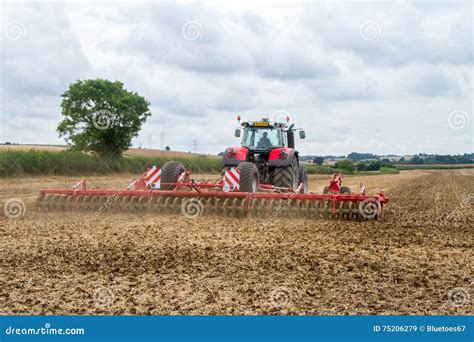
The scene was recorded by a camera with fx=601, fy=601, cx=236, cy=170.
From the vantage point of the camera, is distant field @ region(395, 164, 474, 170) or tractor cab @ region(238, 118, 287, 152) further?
distant field @ region(395, 164, 474, 170)

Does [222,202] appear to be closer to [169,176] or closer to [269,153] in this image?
[169,176]

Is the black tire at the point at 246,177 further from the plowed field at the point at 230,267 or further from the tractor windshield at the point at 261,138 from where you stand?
the tractor windshield at the point at 261,138

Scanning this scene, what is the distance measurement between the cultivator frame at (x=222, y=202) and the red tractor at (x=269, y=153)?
3.31 feet

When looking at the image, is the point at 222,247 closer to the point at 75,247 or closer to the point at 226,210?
the point at 75,247

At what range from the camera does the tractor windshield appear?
42.8ft

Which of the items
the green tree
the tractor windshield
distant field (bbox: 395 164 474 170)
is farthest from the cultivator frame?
distant field (bbox: 395 164 474 170)

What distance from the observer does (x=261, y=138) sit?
13133 millimetres

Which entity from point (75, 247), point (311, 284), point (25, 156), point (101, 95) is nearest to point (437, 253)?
point (311, 284)

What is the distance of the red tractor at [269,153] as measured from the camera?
40.7 ft

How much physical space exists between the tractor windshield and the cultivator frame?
5.75ft

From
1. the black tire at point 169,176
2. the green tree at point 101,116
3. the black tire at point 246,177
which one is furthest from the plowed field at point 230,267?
the green tree at point 101,116

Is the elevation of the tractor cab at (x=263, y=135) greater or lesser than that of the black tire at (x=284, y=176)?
greater

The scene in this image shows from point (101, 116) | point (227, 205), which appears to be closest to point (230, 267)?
point (227, 205)

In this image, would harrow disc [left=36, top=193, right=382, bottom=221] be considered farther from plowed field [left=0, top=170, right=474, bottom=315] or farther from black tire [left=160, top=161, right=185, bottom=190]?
plowed field [left=0, top=170, right=474, bottom=315]
